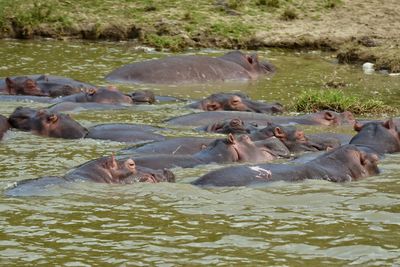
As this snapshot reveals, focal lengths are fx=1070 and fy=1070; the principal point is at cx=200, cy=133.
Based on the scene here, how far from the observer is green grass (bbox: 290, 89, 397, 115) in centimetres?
1230

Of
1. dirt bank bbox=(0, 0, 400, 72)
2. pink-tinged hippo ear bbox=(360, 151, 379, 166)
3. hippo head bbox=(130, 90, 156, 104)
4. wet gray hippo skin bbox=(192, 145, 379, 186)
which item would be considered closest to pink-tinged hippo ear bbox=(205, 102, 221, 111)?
hippo head bbox=(130, 90, 156, 104)

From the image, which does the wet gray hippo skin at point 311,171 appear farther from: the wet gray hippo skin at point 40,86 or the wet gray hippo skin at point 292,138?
the wet gray hippo skin at point 40,86

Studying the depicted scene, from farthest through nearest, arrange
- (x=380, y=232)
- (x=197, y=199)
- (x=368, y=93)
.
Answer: (x=368, y=93)
(x=197, y=199)
(x=380, y=232)

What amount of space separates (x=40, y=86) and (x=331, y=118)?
403 centimetres

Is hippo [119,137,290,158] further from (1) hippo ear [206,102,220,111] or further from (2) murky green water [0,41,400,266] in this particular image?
(1) hippo ear [206,102,220,111]

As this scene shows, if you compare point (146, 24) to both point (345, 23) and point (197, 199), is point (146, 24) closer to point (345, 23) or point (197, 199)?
point (345, 23)

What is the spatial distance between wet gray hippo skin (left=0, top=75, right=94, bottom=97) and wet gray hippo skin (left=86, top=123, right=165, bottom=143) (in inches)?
121

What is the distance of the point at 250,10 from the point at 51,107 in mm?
7317

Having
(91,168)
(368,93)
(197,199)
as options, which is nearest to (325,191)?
(197,199)

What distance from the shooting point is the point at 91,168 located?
7.80 m

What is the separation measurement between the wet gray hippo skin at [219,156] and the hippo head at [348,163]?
0.71 m

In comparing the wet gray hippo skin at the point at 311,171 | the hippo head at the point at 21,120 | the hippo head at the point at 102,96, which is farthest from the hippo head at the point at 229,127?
the hippo head at the point at 102,96

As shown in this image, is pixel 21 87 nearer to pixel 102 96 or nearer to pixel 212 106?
pixel 102 96

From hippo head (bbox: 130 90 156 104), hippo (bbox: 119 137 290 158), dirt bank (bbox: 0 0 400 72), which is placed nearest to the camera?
hippo (bbox: 119 137 290 158)
